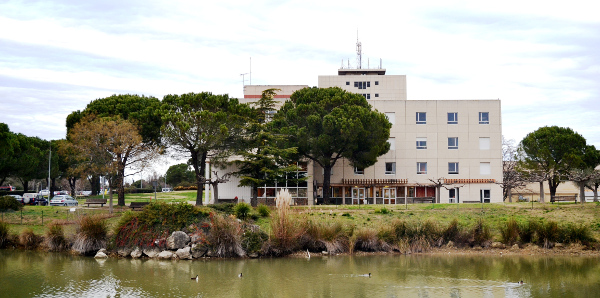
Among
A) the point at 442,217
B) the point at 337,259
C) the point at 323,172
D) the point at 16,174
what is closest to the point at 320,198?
the point at 323,172

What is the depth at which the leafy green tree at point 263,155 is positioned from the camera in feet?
130

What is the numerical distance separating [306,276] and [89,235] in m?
11.9

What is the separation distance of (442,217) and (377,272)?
39.5ft

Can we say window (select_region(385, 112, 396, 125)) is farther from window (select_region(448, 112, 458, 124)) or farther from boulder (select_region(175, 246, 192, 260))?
boulder (select_region(175, 246, 192, 260))

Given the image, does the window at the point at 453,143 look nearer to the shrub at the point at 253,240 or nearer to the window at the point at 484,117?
the window at the point at 484,117

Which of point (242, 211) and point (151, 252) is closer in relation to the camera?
point (151, 252)

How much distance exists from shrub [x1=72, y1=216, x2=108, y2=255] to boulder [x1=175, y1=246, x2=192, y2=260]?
4.02 metres

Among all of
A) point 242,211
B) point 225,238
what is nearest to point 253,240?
point 225,238

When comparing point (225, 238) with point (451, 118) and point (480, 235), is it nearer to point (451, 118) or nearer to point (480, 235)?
point (480, 235)

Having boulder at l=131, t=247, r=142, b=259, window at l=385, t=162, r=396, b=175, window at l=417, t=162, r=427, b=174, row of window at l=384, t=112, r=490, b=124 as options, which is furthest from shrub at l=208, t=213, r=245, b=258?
window at l=417, t=162, r=427, b=174

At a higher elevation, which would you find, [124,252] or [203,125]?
[203,125]

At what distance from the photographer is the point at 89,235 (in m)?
27.7

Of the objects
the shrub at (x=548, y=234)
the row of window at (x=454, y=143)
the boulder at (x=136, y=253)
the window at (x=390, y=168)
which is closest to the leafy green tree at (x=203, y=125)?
the boulder at (x=136, y=253)

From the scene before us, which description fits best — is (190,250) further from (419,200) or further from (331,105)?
(419,200)
